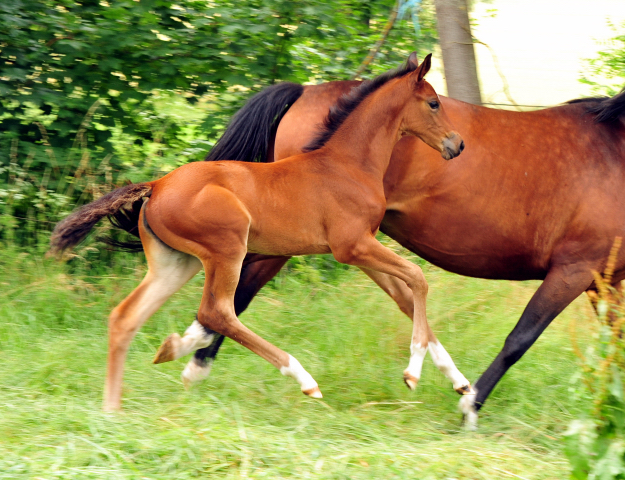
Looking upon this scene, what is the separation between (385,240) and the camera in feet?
21.4

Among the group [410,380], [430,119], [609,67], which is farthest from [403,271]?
[609,67]

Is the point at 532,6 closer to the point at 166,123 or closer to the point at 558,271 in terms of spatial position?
the point at 166,123

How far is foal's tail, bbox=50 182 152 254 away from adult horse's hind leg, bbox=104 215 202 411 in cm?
15

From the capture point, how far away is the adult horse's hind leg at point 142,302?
349 cm

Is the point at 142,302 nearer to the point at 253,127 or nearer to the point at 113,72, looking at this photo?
the point at 253,127

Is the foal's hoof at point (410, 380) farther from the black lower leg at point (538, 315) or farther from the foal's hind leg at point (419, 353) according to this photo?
the black lower leg at point (538, 315)

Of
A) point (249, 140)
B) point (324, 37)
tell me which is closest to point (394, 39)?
point (324, 37)

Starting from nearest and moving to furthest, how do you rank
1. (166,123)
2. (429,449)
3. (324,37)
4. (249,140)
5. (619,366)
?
(619,366), (429,449), (249,140), (324,37), (166,123)

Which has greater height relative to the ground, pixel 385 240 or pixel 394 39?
pixel 394 39

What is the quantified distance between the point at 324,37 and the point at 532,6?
6809 millimetres

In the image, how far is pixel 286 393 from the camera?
3922 mm

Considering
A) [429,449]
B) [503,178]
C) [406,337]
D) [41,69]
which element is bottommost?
[406,337]

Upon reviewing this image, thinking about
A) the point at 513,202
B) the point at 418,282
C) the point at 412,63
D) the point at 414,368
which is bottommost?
the point at 414,368

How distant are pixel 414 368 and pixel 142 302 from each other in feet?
4.79
